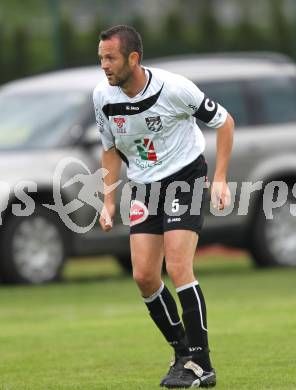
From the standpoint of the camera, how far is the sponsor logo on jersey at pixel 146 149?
797 cm

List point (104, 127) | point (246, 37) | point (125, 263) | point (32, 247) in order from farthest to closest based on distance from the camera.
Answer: point (246, 37)
point (125, 263)
point (32, 247)
point (104, 127)

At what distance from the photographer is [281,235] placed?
53.6 ft

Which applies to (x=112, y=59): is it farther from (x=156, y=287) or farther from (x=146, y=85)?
(x=156, y=287)

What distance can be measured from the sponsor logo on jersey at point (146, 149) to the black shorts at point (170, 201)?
15 cm

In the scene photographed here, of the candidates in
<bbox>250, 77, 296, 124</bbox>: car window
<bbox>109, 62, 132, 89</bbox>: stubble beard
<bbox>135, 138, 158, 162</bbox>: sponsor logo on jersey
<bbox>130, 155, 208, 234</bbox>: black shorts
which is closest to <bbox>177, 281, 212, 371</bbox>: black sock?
<bbox>130, 155, 208, 234</bbox>: black shorts

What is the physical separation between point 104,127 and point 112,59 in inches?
22.8

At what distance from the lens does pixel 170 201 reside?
7.96 metres

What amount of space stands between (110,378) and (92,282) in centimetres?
750

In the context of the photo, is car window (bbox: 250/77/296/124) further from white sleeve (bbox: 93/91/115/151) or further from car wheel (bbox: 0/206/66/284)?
white sleeve (bbox: 93/91/115/151)

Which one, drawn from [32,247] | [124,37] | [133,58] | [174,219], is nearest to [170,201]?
[174,219]

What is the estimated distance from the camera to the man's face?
7.66m

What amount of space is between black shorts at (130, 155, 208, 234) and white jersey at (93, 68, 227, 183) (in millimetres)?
52

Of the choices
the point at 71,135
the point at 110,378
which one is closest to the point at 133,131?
the point at 110,378

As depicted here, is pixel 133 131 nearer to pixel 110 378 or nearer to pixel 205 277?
pixel 110 378
